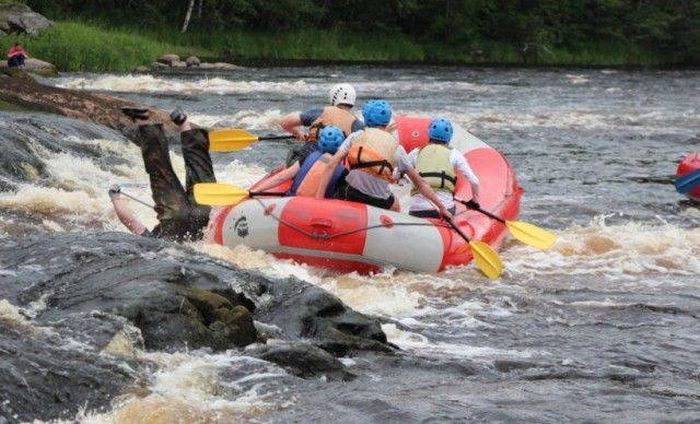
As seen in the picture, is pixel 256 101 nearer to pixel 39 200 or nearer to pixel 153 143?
pixel 39 200

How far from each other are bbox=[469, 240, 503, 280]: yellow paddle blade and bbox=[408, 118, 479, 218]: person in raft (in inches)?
23.6

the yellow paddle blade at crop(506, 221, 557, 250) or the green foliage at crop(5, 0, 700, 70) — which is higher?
the green foliage at crop(5, 0, 700, 70)

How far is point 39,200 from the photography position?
391 inches

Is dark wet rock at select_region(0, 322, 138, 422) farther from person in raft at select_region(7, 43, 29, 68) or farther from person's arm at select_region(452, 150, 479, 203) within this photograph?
person in raft at select_region(7, 43, 29, 68)

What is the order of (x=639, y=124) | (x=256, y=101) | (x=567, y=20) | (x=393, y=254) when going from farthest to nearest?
(x=567, y=20) → (x=256, y=101) → (x=639, y=124) → (x=393, y=254)

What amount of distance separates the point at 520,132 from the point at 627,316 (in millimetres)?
11565

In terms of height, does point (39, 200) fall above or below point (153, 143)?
below

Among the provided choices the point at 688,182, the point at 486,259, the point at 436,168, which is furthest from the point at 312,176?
the point at 688,182

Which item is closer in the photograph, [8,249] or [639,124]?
[8,249]

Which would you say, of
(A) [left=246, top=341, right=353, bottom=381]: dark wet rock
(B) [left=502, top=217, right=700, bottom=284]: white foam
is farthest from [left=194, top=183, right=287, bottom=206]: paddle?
(A) [left=246, top=341, right=353, bottom=381]: dark wet rock

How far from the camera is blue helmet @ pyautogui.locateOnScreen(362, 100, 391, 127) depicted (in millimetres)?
8547

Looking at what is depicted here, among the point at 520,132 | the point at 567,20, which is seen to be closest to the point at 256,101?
the point at 520,132

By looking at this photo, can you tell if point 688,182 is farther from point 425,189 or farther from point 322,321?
point 322,321

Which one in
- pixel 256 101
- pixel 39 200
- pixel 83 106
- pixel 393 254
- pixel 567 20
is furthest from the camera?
pixel 567 20
